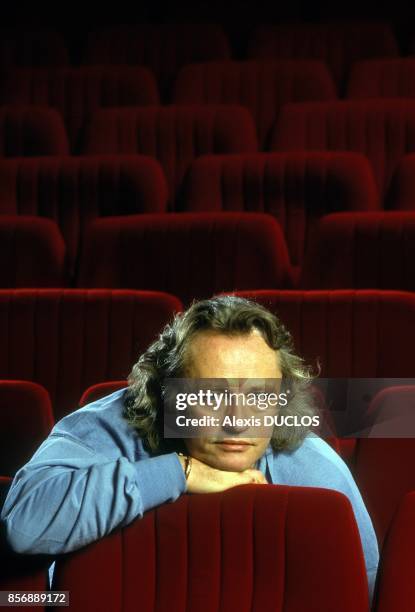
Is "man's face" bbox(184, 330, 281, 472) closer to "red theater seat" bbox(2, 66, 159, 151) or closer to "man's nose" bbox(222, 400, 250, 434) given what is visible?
"man's nose" bbox(222, 400, 250, 434)

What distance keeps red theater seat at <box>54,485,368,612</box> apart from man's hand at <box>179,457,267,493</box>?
1.1 inches

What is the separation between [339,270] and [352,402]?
15 centimetres

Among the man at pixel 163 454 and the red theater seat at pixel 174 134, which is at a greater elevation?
the red theater seat at pixel 174 134

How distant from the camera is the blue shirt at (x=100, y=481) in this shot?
1.18ft

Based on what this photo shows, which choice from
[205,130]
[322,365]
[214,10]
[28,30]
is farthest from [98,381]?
[214,10]

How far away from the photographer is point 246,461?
15.5 inches

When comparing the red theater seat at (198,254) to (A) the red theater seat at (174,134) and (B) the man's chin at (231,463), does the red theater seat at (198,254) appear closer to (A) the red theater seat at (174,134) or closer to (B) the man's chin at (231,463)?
(A) the red theater seat at (174,134)

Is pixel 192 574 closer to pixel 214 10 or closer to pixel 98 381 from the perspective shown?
pixel 98 381

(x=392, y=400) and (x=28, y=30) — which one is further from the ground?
(x=28, y=30)

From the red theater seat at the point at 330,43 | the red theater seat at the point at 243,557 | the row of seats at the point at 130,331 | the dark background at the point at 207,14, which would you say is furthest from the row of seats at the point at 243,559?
the dark background at the point at 207,14

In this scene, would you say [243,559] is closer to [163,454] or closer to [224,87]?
[163,454]

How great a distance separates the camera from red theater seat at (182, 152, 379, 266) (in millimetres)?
881

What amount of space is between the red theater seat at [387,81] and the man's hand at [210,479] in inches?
31.5

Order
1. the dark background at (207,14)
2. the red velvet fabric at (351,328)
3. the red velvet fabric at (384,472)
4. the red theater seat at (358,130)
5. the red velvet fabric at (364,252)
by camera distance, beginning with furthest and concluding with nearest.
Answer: the dark background at (207,14), the red theater seat at (358,130), the red velvet fabric at (364,252), the red velvet fabric at (351,328), the red velvet fabric at (384,472)
